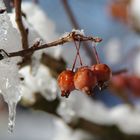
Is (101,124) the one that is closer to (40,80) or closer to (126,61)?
(40,80)

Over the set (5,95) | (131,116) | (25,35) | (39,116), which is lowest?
(5,95)

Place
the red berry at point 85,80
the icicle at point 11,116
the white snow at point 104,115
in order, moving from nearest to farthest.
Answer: the red berry at point 85,80 → the icicle at point 11,116 → the white snow at point 104,115

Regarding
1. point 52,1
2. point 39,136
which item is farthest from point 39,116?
point 52,1

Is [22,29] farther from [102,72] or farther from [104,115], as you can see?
[104,115]

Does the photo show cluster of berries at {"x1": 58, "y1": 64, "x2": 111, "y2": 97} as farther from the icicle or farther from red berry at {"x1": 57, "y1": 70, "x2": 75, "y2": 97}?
the icicle

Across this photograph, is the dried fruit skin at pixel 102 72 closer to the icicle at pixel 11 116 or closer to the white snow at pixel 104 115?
the icicle at pixel 11 116

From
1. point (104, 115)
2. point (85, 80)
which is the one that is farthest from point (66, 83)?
point (104, 115)

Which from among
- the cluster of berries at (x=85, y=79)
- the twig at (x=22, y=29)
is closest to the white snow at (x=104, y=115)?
the twig at (x=22, y=29)
